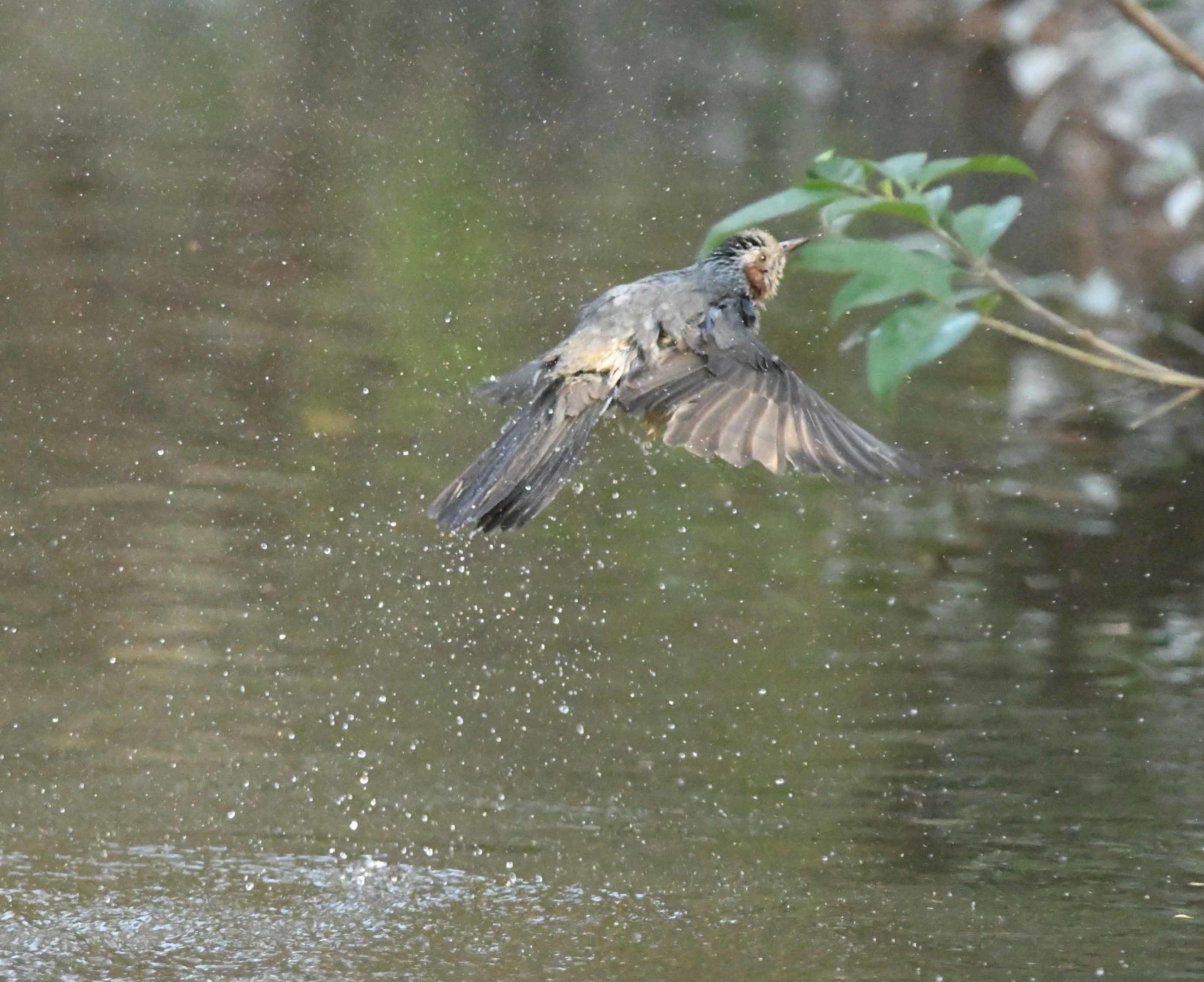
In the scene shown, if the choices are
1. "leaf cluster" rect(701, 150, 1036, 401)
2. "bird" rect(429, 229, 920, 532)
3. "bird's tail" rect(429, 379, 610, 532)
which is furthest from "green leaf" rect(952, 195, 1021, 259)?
"bird's tail" rect(429, 379, 610, 532)

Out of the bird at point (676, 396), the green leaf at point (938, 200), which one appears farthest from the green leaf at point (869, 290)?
the bird at point (676, 396)

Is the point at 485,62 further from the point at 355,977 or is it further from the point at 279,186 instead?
the point at 355,977

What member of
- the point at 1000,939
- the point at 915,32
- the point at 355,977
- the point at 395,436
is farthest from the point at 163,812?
the point at 915,32

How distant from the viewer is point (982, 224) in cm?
174

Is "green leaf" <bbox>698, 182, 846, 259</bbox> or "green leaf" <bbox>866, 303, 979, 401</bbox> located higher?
"green leaf" <bbox>698, 182, 846, 259</bbox>

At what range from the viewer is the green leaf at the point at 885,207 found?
64.3 inches

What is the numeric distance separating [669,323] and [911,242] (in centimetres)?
256

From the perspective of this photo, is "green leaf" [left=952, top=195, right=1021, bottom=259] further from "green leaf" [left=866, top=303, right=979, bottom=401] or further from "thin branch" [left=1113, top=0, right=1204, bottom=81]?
"thin branch" [left=1113, top=0, right=1204, bottom=81]

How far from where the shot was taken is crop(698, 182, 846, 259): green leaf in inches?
64.4

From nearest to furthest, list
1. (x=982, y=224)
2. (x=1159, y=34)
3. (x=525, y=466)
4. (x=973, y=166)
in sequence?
(x=1159, y=34), (x=973, y=166), (x=982, y=224), (x=525, y=466)

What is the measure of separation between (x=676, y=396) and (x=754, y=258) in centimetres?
62

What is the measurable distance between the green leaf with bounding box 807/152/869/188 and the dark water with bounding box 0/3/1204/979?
49 cm

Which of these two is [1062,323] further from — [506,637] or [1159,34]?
[506,637]

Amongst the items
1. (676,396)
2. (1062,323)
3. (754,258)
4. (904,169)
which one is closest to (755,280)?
(754,258)
